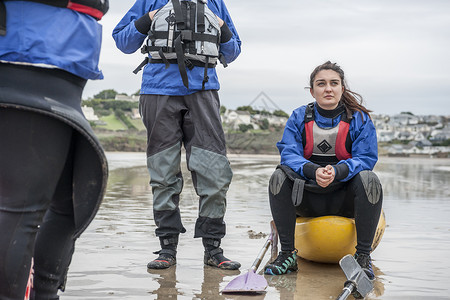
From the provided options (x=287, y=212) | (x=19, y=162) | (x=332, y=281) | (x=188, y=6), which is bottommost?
(x=332, y=281)

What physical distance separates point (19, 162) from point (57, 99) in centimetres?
27

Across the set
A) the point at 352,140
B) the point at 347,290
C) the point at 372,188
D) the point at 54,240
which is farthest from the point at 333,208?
the point at 54,240

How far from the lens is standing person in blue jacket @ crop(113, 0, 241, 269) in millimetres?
4297

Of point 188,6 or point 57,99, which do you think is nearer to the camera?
point 57,99

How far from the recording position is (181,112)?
4.41 metres

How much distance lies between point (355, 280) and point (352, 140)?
129cm

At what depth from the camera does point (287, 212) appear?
434 centimetres

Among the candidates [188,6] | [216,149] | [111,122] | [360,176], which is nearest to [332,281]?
[360,176]

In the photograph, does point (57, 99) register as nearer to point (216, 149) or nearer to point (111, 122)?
point (216, 149)

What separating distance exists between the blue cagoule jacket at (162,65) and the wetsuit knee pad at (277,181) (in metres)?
0.77

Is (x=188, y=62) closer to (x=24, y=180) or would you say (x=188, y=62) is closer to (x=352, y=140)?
(x=352, y=140)

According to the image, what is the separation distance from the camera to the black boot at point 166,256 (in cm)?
413

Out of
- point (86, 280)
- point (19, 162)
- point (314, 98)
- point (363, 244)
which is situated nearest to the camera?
point (19, 162)

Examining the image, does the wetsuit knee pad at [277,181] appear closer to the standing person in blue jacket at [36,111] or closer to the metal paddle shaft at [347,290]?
the metal paddle shaft at [347,290]
